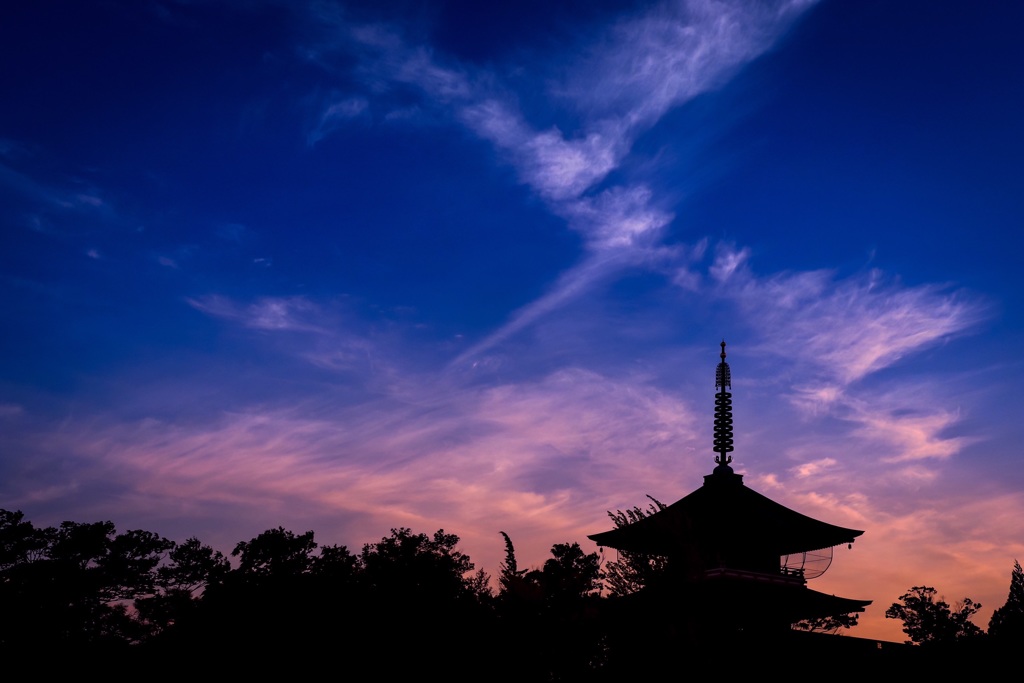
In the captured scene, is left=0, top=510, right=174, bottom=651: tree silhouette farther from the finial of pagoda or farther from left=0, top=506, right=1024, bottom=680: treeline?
the finial of pagoda

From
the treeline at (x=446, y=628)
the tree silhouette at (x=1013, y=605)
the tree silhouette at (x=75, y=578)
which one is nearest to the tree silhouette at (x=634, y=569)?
the treeline at (x=446, y=628)

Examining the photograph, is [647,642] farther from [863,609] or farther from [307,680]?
[863,609]

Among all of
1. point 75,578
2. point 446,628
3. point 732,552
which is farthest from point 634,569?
point 75,578

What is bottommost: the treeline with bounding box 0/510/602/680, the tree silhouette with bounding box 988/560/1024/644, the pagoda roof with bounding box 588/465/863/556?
the treeline with bounding box 0/510/602/680

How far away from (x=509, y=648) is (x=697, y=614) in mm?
3552

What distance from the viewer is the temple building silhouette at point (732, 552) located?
487 inches

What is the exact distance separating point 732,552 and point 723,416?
330 inches

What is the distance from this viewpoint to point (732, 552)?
27312 mm

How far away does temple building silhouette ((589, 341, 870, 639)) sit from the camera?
12.4 m

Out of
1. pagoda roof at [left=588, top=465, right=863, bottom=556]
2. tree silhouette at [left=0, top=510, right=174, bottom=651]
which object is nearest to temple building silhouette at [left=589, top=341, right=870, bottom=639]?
pagoda roof at [left=588, top=465, right=863, bottom=556]

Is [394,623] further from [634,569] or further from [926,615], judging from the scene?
[926,615]

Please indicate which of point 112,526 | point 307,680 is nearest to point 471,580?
point 307,680

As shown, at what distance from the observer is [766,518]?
28375mm

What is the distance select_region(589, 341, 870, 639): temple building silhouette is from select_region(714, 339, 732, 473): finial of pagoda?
0.04 meters
